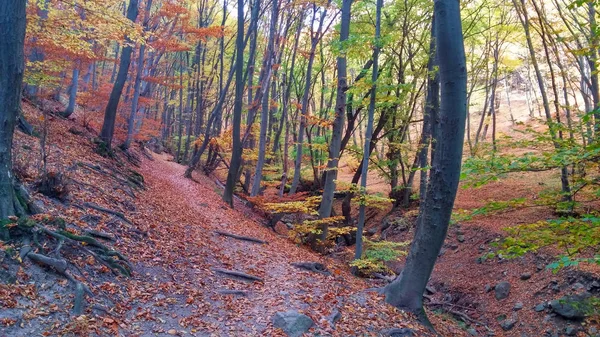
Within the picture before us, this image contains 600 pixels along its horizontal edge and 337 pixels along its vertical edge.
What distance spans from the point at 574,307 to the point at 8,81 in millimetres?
11222

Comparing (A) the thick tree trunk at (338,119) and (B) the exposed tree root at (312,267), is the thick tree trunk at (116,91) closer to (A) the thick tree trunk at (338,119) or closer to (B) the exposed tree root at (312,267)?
(A) the thick tree trunk at (338,119)

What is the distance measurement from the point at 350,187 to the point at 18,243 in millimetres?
7175

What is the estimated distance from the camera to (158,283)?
5.68 meters

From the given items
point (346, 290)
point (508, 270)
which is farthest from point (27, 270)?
point (508, 270)

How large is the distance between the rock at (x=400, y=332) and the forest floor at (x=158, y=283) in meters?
0.08

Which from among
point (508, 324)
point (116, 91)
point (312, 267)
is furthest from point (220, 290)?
point (116, 91)

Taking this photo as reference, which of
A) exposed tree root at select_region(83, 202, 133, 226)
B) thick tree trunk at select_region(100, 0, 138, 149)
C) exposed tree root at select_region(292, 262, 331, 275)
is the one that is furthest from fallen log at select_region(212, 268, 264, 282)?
thick tree trunk at select_region(100, 0, 138, 149)

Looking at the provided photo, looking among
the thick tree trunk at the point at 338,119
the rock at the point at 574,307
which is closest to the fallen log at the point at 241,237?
the thick tree trunk at the point at 338,119

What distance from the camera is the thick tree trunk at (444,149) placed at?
229 inches

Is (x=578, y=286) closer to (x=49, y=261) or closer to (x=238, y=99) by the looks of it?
(x=49, y=261)

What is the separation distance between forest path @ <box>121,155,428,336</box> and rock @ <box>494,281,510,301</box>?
193 inches

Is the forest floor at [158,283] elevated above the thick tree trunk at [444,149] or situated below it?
below

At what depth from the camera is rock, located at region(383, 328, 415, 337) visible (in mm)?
5875

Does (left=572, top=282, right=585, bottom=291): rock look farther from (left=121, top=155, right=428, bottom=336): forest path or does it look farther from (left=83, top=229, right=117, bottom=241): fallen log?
(left=83, top=229, right=117, bottom=241): fallen log
